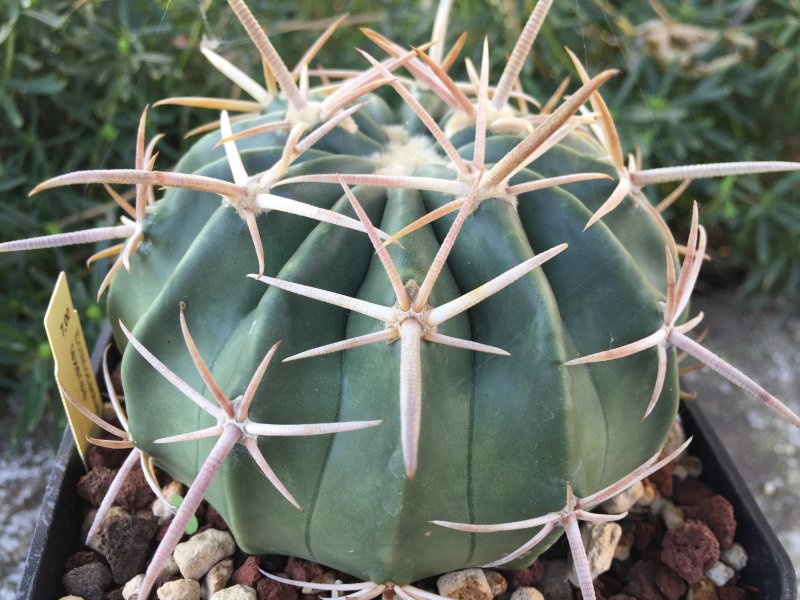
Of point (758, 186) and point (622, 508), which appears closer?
point (622, 508)

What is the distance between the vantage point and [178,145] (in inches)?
64.2

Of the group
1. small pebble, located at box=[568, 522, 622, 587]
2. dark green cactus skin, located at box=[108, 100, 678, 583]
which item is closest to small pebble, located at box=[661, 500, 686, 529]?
small pebble, located at box=[568, 522, 622, 587]

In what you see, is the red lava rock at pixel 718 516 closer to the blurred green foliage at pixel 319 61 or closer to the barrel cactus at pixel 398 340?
the barrel cactus at pixel 398 340

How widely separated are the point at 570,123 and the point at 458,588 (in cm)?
52

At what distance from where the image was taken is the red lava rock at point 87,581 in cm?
86

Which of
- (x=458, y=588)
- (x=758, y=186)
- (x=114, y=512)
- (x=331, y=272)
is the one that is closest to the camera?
(x=331, y=272)

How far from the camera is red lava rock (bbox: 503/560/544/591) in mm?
873

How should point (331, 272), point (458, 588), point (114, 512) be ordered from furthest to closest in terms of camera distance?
point (114, 512) < point (458, 588) < point (331, 272)

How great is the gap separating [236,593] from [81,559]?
0.70 ft

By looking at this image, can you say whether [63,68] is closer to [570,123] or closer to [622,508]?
[570,123]

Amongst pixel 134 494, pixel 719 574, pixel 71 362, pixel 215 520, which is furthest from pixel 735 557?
pixel 71 362

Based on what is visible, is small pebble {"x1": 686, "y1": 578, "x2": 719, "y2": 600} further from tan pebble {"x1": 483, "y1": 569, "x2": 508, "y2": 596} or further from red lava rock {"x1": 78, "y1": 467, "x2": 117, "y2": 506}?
red lava rock {"x1": 78, "y1": 467, "x2": 117, "y2": 506}

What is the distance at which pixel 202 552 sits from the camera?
85cm

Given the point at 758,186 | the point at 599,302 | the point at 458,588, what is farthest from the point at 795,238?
the point at 458,588
